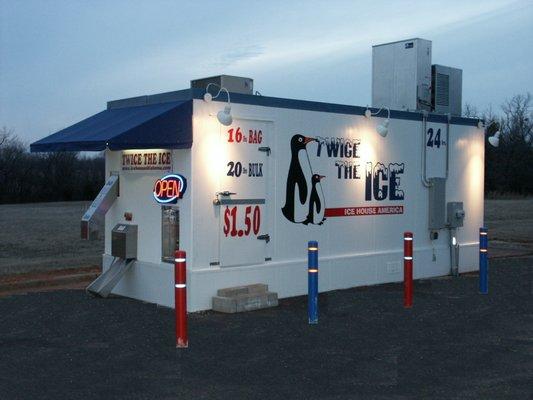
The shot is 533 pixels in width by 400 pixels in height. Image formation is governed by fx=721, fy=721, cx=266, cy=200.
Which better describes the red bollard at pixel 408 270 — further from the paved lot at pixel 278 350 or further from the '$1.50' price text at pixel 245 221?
the '$1.50' price text at pixel 245 221

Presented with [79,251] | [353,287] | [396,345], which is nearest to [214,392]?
[396,345]

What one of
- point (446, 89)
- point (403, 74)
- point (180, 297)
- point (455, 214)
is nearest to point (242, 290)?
point (180, 297)

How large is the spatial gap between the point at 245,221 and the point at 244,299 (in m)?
1.28

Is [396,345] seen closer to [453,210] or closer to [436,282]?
[436,282]

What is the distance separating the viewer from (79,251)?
727 inches

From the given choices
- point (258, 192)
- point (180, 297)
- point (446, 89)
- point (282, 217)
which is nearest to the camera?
point (180, 297)

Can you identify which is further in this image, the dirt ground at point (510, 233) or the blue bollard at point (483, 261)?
the dirt ground at point (510, 233)

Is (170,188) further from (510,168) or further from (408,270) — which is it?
(510,168)

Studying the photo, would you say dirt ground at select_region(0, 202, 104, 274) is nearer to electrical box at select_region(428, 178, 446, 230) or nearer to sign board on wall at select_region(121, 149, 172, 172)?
sign board on wall at select_region(121, 149, 172, 172)

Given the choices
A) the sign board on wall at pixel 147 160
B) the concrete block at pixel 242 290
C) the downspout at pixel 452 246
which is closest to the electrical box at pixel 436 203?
the downspout at pixel 452 246

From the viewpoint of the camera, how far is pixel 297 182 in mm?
11438

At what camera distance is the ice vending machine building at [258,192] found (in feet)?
33.4

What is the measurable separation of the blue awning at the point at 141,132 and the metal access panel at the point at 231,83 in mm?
786

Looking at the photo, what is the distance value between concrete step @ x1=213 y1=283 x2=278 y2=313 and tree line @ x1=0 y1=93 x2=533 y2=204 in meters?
42.1
